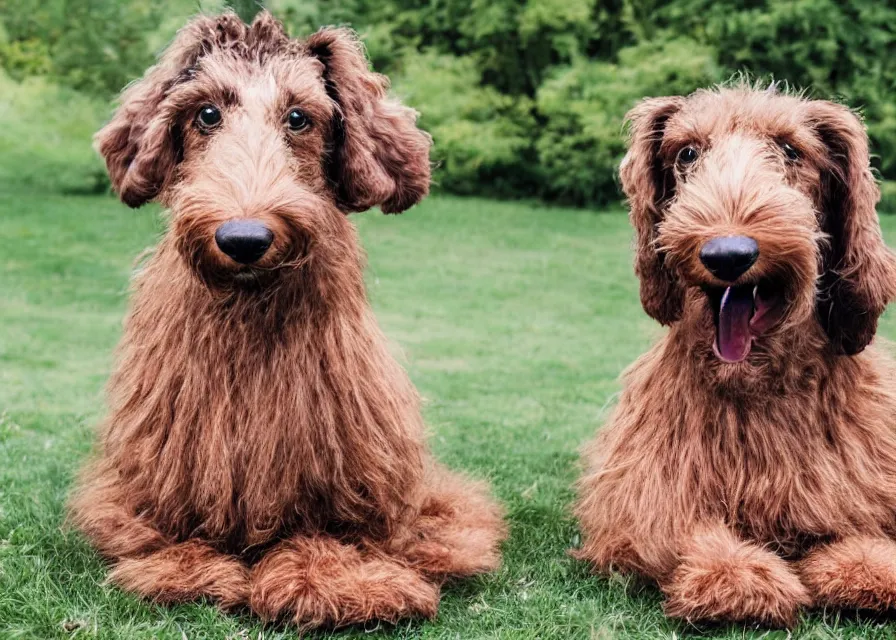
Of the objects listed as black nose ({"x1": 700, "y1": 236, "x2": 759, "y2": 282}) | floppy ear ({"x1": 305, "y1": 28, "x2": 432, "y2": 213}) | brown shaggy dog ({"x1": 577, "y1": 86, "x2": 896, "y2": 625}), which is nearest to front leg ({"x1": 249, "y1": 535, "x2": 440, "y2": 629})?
brown shaggy dog ({"x1": 577, "y1": 86, "x2": 896, "y2": 625})

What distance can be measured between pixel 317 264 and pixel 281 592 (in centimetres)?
96

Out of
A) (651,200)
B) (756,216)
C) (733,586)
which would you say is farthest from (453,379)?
(756,216)

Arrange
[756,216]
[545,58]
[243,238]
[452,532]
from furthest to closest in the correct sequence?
[545,58] → [452,532] → [756,216] → [243,238]

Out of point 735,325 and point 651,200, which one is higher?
point 651,200

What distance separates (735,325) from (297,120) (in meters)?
1.43

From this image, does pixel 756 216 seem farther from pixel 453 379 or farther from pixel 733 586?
pixel 453 379

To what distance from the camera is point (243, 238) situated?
9.25 feet

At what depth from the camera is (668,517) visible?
11.0ft

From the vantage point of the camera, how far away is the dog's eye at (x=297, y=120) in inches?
126

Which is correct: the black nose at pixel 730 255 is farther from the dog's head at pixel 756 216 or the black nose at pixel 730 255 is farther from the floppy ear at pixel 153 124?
the floppy ear at pixel 153 124

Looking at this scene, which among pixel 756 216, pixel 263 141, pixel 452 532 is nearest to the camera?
pixel 756 216

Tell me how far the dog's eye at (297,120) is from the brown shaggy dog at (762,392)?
105 cm

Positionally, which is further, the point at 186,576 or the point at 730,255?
the point at 186,576

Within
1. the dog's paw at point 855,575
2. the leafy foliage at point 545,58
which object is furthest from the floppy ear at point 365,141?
the leafy foliage at point 545,58
